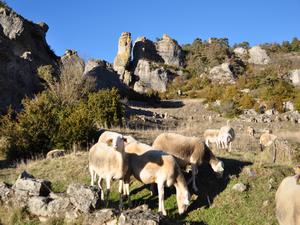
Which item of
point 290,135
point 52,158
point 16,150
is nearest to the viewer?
point 52,158

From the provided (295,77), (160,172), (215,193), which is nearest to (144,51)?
(295,77)

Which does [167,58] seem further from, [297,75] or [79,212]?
[79,212]

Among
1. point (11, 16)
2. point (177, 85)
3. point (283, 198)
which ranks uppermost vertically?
point (11, 16)

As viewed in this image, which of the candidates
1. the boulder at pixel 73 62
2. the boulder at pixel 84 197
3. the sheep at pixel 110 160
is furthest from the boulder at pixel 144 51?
the boulder at pixel 84 197

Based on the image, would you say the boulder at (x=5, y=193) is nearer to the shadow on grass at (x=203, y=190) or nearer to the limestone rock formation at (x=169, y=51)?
the shadow on grass at (x=203, y=190)

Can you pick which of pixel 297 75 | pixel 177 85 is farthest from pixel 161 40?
pixel 297 75

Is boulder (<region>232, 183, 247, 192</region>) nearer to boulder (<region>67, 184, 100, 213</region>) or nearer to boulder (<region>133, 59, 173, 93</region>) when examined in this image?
boulder (<region>67, 184, 100, 213</region>)

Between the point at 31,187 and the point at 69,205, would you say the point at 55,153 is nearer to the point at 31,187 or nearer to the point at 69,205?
the point at 31,187

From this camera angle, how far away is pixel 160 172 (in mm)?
11211

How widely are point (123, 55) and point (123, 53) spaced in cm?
49

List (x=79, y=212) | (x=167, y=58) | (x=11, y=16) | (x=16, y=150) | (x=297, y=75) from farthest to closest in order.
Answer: (x=167, y=58) → (x=297, y=75) → (x=11, y=16) → (x=16, y=150) → (x=79, y=212)

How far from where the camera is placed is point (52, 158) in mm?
17547

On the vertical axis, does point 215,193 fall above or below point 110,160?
below

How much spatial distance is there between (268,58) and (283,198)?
8429cm
